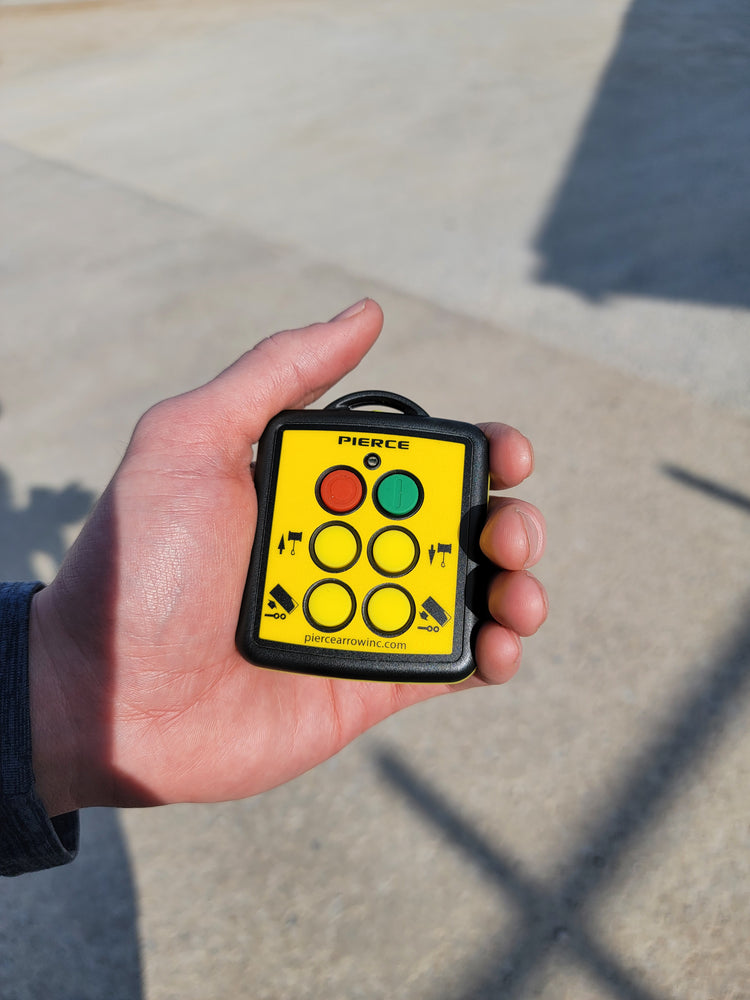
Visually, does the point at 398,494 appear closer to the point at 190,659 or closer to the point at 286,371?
the point at 286,371

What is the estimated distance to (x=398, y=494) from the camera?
178cm

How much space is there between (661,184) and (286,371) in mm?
3842

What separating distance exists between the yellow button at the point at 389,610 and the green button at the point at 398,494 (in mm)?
169

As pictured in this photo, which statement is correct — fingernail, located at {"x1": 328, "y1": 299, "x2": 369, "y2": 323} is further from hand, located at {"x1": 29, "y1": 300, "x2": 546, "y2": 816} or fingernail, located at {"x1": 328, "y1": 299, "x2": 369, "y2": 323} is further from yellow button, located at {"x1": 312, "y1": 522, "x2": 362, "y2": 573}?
yellow button, located at {"x1": 312, "y1": 522, "x2": 362, "y2": 573}

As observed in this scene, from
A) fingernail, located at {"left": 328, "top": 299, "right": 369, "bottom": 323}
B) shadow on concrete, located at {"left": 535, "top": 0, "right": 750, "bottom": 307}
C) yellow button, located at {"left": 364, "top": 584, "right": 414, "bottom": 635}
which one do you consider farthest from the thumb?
shadow on concrete, located at {"left": 535, "top": 0, "right": 750, "bottom": 307}

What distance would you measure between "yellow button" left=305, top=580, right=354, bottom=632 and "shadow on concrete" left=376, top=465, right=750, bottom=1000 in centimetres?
83

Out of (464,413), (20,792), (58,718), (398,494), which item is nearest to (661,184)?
(464,413)

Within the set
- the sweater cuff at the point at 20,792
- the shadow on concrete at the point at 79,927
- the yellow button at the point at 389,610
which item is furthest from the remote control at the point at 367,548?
the shadow on concrete at the point at 79,927

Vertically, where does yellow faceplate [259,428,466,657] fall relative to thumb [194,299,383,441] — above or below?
below

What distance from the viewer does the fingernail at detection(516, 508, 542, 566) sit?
1.67 m

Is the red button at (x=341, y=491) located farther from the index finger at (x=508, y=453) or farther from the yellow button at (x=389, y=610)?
the index finger at (x=508, y=453)

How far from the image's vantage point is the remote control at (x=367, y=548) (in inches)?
66.0

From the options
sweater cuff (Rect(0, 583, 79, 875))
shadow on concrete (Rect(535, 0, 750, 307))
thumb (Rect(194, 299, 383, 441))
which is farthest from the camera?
shadow on concrete (Rect(535, 0, 750, 307))

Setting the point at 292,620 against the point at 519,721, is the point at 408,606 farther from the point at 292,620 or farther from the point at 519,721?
the point at 519,721
